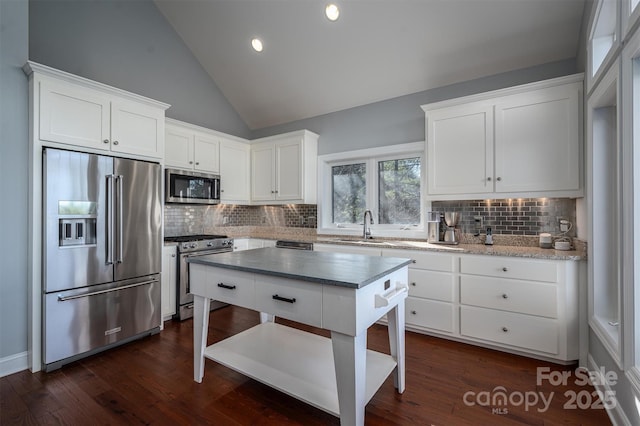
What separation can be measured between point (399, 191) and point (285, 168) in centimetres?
167

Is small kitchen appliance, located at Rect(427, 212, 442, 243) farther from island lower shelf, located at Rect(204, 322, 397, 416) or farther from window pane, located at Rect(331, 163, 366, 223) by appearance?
island lower shelf, located at Rect(204, 322, 397, 416)

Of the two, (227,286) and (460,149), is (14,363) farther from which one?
(460,149)

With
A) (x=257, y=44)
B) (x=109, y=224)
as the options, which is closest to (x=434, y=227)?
(x=257, y=44)

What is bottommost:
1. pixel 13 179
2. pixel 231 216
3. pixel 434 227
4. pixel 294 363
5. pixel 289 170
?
pixel 294 363

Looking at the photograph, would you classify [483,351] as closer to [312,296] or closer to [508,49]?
[312,296]

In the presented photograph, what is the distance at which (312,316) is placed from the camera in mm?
1552

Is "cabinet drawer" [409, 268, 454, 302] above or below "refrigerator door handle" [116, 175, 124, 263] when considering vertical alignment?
below

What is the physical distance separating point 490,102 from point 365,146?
1569 millimetres

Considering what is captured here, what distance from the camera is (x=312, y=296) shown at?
1.55 metres

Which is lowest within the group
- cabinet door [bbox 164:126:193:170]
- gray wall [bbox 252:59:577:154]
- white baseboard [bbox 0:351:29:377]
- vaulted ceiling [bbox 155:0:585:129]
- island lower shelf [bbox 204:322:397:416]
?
white baseboard [bbox 0:351:29:377]

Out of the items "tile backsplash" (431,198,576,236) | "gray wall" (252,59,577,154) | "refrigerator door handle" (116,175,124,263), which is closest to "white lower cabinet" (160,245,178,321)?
"refrigerator door handle" (116,175,124,263)

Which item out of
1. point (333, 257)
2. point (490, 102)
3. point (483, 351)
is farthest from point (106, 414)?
point (490, 102)

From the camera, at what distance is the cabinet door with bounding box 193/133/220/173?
155 inches

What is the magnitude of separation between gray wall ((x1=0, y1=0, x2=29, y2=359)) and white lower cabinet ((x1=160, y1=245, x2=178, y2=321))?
1.11 m
